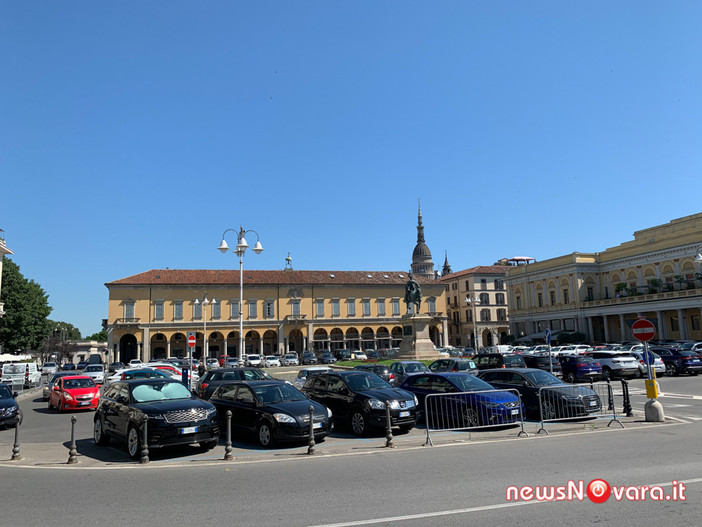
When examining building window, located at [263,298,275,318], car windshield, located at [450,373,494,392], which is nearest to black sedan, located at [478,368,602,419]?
car windshield, located at [450,373,494,392]

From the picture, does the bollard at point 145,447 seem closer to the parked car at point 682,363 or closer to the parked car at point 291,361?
the parked car at point 682,363

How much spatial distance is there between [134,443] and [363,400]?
5.30 m

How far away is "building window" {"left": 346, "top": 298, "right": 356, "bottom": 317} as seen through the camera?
3216 inches

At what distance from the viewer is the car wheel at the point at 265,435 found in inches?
456

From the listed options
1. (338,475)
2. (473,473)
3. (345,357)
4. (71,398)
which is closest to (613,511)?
(473,473)

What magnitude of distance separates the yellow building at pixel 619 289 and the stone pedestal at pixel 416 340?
118 ft

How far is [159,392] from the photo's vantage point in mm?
11875

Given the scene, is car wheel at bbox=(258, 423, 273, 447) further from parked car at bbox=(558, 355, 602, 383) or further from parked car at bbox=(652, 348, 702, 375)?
parked car at bbox=(652, 348, 702, 375)

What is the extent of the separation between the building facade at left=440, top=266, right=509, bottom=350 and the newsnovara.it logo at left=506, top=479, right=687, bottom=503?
292 feet

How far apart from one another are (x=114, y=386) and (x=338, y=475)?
6713mm

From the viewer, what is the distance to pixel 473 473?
855 centimetres

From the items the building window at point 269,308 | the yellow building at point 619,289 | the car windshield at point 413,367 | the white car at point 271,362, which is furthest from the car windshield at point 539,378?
the building window at point 269,308

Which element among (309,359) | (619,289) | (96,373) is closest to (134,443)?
(96,373)

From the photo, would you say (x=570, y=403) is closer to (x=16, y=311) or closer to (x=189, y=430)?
(x=189, y=430)
